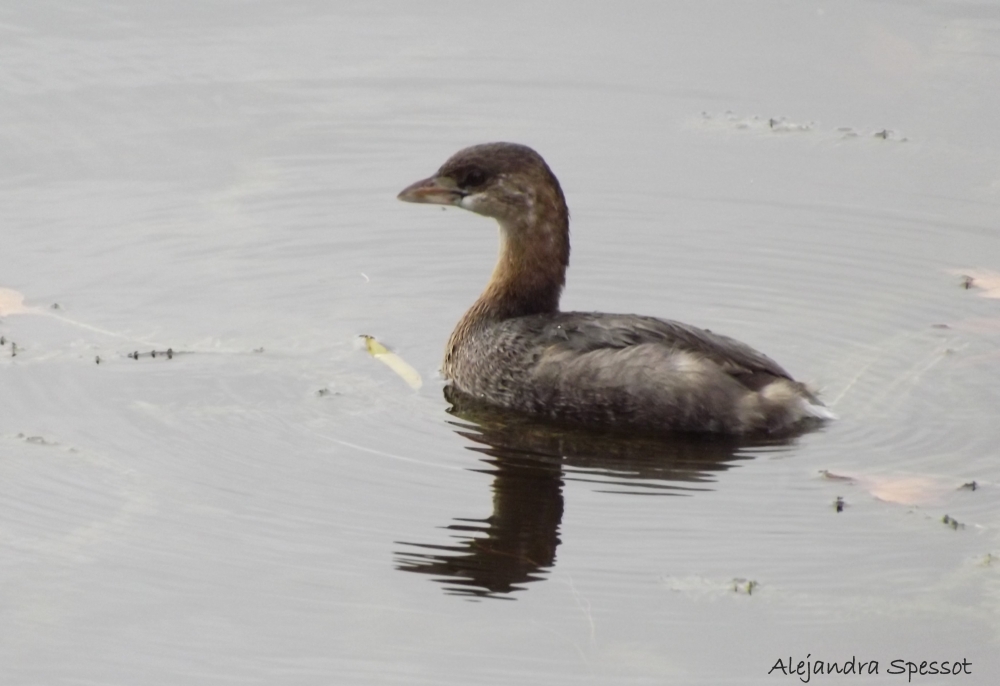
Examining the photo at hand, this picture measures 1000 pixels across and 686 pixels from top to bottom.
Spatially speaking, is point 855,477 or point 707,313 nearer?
point 855,477

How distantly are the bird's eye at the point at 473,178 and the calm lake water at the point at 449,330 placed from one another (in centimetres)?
84

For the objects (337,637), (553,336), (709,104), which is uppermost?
(709,104)

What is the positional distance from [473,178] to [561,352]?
1120mm

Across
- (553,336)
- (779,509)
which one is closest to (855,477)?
(779,509)

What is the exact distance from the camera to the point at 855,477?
7824 millimetres

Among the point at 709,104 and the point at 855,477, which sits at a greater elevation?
the point at 709,104

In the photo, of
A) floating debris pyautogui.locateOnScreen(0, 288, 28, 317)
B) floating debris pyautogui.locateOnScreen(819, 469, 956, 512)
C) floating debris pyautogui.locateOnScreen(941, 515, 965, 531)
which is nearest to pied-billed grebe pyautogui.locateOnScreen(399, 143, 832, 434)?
floating debris pyautogui.locateOnScreen(819, 469, 956, 512)

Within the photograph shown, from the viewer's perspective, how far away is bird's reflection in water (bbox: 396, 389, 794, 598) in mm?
6980

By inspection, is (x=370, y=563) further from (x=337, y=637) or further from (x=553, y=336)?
(x=553, y=336)

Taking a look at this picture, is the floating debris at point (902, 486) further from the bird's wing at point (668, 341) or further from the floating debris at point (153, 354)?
the floating debris at point (153, 354)

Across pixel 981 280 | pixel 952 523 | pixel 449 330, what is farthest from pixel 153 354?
pixel 981 280

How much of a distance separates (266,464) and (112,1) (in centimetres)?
663

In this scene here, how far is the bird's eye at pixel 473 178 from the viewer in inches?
361

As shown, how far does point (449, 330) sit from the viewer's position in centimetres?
957
